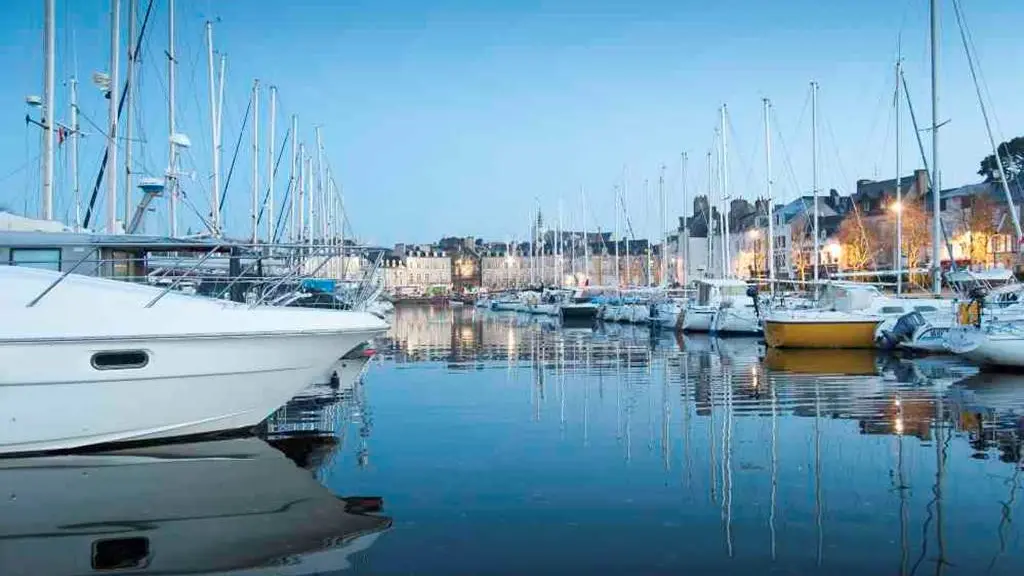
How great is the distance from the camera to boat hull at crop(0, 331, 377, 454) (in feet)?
37.5

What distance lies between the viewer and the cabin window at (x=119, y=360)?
38.3 ft

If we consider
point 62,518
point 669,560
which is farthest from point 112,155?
point 669,560

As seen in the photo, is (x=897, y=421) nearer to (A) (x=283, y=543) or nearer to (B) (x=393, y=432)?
(B) (x=393, y=432)

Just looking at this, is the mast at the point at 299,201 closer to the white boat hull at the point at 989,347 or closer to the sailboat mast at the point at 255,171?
the sailboat mast at the point at 255,171

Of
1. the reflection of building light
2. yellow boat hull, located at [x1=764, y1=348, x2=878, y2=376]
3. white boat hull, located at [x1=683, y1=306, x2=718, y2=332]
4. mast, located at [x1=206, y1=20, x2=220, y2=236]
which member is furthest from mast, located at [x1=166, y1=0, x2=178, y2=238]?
the reflection of building light

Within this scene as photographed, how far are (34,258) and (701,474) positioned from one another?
10.1 m

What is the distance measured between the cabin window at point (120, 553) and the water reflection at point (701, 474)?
2.07 meters

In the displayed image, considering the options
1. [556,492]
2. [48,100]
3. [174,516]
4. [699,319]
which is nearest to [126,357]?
[174,516]

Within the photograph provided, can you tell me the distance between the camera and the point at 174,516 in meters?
9.26

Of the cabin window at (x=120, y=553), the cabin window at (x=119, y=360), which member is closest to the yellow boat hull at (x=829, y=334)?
the cabin window at (x=119, y=360)

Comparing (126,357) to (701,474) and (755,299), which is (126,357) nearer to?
(701,474)

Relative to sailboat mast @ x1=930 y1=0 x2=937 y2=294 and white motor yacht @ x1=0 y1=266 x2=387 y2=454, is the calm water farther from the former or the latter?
sailboat mast @ x1=930 y1=0 x2=937 y2=294

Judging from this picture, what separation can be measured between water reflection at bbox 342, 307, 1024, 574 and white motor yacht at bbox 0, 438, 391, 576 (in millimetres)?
656

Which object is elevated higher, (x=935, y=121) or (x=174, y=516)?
(x=935, y=121)
